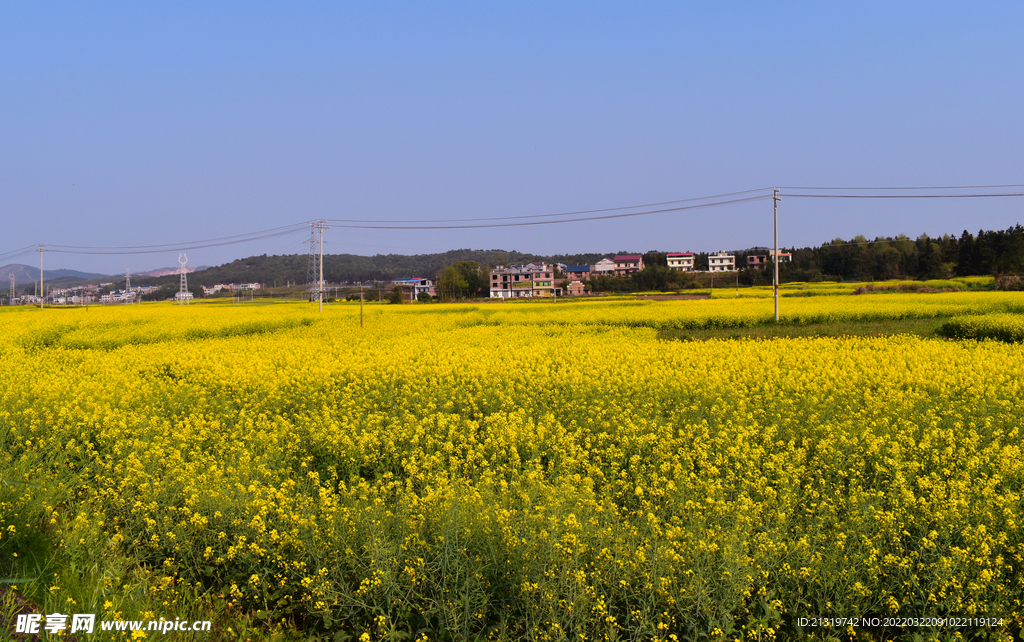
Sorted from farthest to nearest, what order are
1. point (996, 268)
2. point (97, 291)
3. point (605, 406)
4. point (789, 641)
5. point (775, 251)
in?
1. point (97, 291)
2. point (996, 268)
3. point (775, 251)
4. point (605, 406)
5. point (789, 641)

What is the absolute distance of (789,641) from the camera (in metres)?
3.83

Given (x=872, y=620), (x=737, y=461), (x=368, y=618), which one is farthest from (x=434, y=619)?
(x=737, y=461)

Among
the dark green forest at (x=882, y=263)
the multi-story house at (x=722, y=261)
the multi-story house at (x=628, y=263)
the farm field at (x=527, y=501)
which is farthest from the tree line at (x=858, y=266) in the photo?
the farm field at (x=527, y=501)

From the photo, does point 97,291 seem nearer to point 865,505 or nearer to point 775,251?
point 775,251

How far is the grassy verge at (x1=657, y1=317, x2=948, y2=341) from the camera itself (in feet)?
71.3

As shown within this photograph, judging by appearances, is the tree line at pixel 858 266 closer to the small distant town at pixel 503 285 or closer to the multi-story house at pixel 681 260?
the small distant town at pixel 503 285

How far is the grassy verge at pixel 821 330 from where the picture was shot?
856 inches

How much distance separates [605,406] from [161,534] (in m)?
5.41

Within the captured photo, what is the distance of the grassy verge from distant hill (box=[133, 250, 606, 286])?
86795mm

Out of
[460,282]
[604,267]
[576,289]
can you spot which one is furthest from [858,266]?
[604,267]

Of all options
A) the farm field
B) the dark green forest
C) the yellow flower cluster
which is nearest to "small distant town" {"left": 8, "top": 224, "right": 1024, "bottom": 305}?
the dark green forest

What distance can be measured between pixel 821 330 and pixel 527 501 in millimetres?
21808

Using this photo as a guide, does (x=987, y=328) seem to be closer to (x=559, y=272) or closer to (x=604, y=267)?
(x=559, y=272)

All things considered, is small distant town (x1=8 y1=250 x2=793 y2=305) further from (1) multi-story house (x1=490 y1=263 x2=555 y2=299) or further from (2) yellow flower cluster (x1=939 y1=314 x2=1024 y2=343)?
(2) yellow flower cluster (x1=939 y1=314 x2=1024 y2=343)
